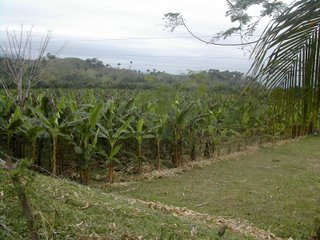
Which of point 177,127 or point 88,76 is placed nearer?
point 177,127

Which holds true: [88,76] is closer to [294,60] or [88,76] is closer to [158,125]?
[158,125]

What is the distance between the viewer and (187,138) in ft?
27.7

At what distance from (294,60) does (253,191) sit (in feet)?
14.6

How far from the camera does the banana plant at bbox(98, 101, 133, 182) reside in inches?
252

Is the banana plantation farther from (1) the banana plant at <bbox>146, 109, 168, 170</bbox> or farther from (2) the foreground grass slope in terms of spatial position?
→ (2) the foreground grass slope

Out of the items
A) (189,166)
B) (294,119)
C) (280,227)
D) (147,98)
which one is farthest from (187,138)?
(294,119)

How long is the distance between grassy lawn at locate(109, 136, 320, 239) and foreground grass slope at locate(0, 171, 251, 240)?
212 cm

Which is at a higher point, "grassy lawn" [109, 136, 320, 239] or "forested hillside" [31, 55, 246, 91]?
"forested hillside" [31, 55, 246, 91]

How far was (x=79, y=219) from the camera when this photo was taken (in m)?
2.40

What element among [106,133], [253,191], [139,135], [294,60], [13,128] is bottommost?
[253,191]

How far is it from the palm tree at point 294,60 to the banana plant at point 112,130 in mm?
4286

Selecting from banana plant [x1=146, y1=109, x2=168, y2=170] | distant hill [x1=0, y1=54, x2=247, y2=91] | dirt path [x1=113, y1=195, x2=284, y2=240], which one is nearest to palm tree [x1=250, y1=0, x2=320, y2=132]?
dirt path [x1=113, y1=195, x2=284, y2=240]

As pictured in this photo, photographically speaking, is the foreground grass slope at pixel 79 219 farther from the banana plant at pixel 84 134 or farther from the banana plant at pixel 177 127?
the banana plant at pixel 177 127

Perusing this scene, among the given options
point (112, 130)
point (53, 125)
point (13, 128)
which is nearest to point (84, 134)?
point (53, 125)
